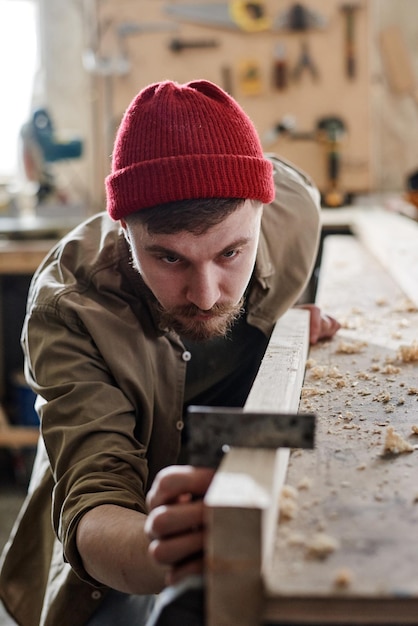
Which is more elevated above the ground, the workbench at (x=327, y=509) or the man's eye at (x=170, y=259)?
the man's eye at (x=170, y=259)

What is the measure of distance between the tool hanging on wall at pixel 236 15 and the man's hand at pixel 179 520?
3205 millimetres

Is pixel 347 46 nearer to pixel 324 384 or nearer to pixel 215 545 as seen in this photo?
pixel 324 384

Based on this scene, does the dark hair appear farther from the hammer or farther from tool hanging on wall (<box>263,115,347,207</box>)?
tool hanging on wall (<box>263,115,347,207</box>)

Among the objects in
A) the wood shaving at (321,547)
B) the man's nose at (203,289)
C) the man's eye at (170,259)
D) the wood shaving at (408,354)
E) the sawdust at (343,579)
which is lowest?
the wood shaving at (408,354)

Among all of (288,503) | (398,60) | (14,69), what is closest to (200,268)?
(288,503)

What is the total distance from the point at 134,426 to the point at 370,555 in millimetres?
614

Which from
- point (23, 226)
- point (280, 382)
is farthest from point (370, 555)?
point (23, 226)

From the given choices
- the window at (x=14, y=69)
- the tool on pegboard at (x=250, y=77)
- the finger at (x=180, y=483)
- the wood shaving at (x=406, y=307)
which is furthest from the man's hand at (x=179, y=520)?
the window at (x=14, y=69)

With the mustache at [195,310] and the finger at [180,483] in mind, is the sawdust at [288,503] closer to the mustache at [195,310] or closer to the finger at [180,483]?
the finger at [180,483]

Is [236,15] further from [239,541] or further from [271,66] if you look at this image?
[239,541]

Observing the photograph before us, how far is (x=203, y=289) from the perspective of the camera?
1.15 m

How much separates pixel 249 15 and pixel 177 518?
3.29 meters

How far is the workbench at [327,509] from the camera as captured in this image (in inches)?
25.8

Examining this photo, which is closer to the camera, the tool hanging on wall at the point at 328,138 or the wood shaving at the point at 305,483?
the wood shaving at the point at 305,483
